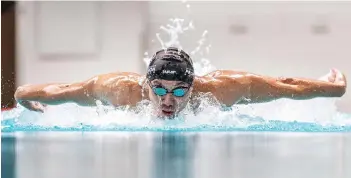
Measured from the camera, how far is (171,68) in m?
2.34

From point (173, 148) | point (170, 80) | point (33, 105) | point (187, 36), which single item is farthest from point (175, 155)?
point (187, 36)

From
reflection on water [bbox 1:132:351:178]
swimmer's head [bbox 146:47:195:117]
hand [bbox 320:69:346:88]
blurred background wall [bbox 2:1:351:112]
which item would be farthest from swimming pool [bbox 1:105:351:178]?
blurred background wall [bbox 2:1:351:112]

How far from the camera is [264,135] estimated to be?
2.35 meters

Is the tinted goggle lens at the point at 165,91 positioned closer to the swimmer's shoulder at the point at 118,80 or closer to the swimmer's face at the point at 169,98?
the swimmer's face at the point at 169,98

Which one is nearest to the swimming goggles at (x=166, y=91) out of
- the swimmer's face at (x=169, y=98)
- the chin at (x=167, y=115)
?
the swimmer's face at (x=169, y=98)

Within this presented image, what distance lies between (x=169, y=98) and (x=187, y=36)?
2557 mm

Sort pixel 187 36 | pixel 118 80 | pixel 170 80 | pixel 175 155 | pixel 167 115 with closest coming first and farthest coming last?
pixel 175 155
pixel 170 80
pixel 167 115
pixel 118 80
pixel 187 36

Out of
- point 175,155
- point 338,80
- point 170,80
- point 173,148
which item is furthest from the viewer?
point 338,80

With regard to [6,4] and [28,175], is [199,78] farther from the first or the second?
[6,4]

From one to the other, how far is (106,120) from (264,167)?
124 cm

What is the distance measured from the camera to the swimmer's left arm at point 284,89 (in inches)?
102

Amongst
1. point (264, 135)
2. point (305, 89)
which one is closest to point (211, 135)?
point (264, 135)

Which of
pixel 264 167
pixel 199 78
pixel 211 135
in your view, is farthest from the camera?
pixel 199 78

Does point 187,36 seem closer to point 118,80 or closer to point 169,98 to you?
point 118,80
